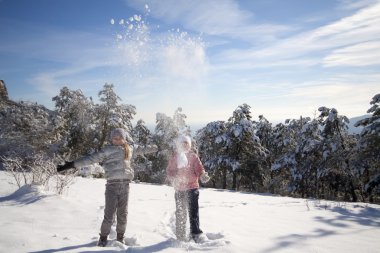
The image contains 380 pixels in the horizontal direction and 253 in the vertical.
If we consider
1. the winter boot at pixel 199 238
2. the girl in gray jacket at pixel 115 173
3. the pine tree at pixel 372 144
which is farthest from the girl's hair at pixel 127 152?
the pine tree at pixel 372 144

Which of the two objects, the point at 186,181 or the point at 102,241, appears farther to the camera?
the point at 186,181

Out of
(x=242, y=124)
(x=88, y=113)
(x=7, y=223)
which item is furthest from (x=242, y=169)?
(x=7, y=223)

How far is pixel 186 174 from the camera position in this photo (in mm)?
5383

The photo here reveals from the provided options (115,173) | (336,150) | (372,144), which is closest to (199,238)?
(115,173)

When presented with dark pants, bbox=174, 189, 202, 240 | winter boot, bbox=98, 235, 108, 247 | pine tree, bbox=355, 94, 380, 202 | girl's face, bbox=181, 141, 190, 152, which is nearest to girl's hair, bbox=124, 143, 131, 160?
girl's face, bbox=181, 141, 190, 152

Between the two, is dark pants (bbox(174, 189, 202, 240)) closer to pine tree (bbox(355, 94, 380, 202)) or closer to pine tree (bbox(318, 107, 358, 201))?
pine tree (bbox(355, 94, 380, 202))

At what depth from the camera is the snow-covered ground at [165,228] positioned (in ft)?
15.0

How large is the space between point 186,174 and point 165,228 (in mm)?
1336

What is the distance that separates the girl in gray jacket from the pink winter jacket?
2.51 ft

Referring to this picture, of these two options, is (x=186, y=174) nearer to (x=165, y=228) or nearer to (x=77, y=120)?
(x=165, y=228)

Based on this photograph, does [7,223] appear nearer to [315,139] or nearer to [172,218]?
[172,218]

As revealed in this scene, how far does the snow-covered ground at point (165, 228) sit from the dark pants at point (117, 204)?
0.30 meters

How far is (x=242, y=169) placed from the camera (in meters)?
29.6

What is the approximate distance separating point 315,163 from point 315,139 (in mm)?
2048
